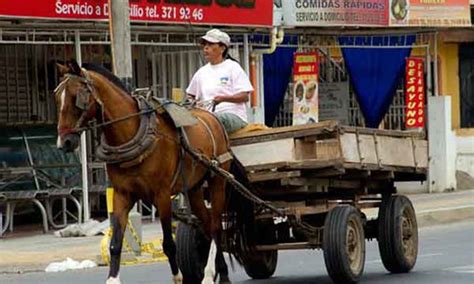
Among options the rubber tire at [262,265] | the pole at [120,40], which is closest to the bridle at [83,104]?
the rubber tire at [262,265]

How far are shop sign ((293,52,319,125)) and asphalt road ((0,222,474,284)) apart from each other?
5.57 m

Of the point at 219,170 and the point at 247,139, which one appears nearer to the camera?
the point at 219,170

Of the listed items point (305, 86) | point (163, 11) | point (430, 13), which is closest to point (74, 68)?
point (163, 11)

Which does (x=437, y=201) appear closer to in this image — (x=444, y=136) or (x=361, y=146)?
(x=444, y=136)

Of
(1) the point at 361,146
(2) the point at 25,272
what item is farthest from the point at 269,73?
(1) the point at 361,146

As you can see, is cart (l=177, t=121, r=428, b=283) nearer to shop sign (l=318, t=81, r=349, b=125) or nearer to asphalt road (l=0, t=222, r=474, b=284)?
asphalt road (l=0, t=222, r=474, b=284)

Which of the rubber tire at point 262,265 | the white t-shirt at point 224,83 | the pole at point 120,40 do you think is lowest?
the rubber tire at point 262,265

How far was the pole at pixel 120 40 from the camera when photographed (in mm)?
16516

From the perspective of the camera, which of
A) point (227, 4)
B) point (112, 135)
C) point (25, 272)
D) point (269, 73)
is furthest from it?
point (269, 73)

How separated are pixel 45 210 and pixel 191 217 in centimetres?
929

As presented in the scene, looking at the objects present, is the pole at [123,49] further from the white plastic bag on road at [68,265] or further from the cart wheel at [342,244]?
the cart wheel at [342,244]

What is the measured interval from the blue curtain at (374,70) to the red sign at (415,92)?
20 centimetres

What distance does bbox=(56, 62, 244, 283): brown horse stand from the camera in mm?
10570

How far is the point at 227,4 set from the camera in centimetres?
2150
